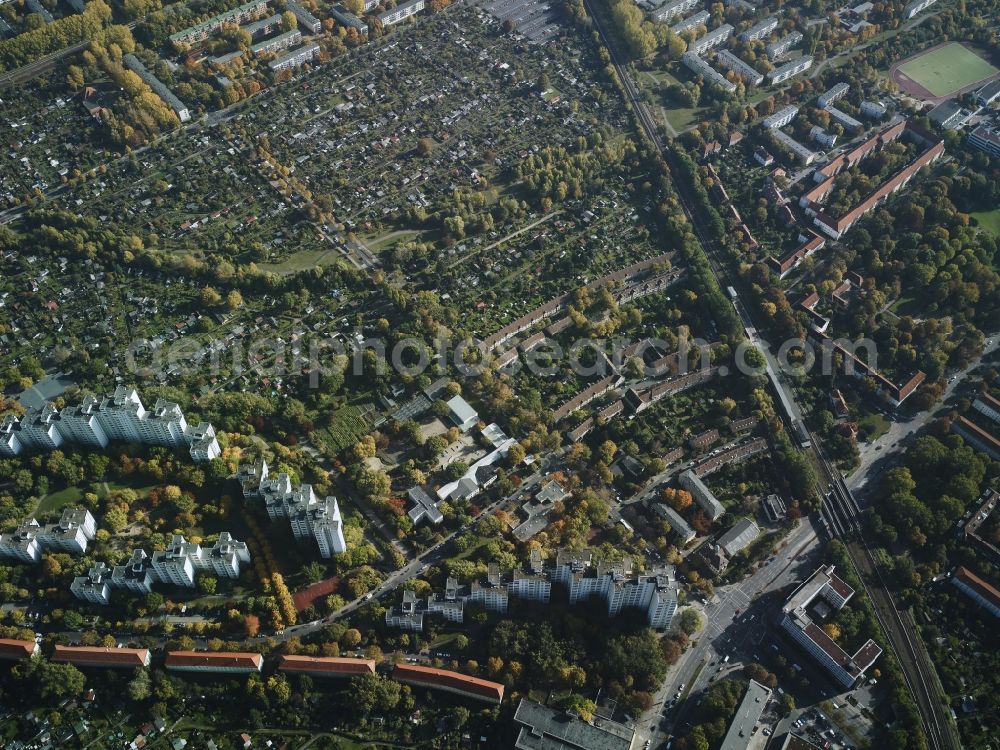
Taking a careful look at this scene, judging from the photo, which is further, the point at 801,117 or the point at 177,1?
the point at 177,1

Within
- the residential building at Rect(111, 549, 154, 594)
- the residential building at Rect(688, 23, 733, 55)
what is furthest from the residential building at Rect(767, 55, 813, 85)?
the residential building at Rect(111, 549, 154, 594)

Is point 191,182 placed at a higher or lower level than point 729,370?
higher

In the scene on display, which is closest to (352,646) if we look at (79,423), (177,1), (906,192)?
(79,423)

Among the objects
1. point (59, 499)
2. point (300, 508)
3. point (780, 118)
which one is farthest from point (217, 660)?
point (780, 118)

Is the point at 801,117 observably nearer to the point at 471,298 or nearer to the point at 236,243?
the point at 471,298

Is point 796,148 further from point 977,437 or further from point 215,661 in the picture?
point 215,661

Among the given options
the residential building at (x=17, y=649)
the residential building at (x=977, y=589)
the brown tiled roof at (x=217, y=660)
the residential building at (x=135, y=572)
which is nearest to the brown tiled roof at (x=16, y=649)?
the residential building at (x=17, y=649)

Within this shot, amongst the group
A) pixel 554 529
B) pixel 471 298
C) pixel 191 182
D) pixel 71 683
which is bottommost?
pixel 554 529
